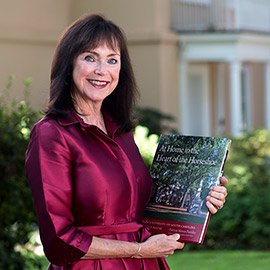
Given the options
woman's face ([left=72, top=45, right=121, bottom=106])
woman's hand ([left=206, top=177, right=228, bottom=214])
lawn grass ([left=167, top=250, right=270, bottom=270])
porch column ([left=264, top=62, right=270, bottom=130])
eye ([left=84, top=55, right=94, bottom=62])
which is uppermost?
eye ([left=84, top=55, right=94, bottom=62])

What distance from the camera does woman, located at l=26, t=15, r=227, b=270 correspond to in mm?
2672

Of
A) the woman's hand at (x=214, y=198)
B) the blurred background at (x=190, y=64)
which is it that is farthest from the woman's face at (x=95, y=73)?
the blurred background at (x=190, y=64)

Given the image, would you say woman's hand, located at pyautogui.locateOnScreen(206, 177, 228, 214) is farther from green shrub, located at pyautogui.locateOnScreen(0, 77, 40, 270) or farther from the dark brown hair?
green shrub, located at pyautogui.locateOnScreen(0, 77, 40, 270)

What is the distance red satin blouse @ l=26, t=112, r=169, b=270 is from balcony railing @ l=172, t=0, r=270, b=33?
10.9 m

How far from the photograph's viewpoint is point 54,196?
2650mm

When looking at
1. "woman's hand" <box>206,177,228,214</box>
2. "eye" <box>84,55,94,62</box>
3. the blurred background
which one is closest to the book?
"woman's hand" <box>206,177,228,214</box>

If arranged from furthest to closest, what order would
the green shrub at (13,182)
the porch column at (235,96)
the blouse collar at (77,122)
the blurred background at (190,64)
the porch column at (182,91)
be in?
the porch column at (182,91) < the porch column at (235,96) < the blurred background at (190,64) < the green shrub at (13,182) < the blouse collar at (77,122)

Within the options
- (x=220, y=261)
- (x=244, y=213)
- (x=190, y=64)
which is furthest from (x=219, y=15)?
(x=220, y=261)

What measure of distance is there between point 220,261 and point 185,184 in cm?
555

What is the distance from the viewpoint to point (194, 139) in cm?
314

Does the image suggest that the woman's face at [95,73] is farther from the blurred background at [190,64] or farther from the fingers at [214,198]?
the blurred background at [190,64]

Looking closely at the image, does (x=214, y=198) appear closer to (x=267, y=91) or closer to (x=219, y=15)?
(x=219, y=15)

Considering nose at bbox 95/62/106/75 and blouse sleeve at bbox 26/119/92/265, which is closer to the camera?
blouse sleeve at bbox 26/119/92/265

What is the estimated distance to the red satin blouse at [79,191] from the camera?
2.66m
